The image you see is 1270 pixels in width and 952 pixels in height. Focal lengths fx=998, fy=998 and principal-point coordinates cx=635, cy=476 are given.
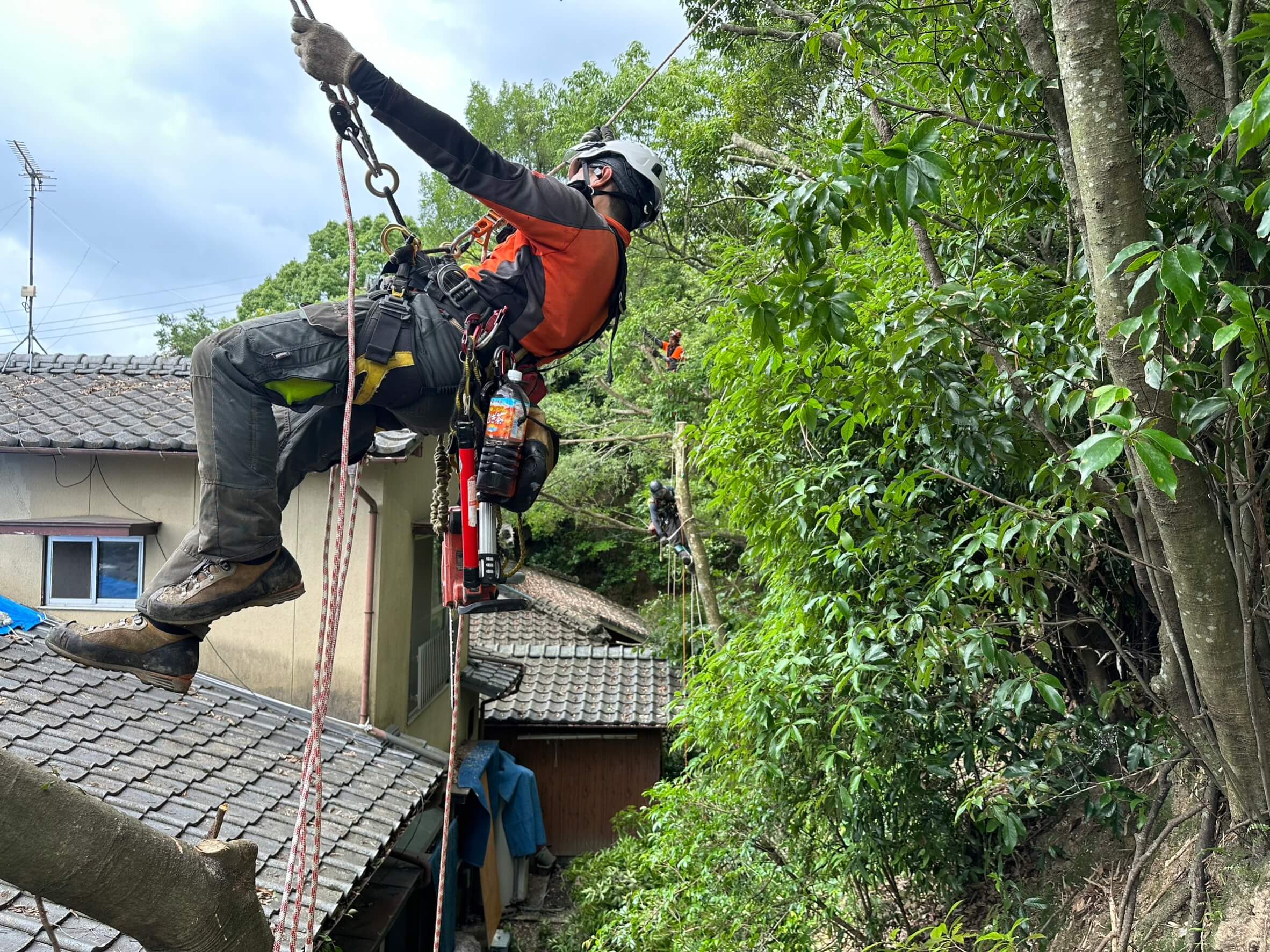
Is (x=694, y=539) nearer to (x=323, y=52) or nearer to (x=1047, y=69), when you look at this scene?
(x=1047, y=69)

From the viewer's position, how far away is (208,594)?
2.56m

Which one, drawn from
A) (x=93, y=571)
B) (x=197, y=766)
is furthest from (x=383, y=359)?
(x=93, y=571)

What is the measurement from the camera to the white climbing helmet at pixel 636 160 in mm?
2842

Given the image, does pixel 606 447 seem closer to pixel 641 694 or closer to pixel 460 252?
pixel 641 694

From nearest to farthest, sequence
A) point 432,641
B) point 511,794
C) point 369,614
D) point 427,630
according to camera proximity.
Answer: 1. point 369,614
2. point 427,630
3. point 432,641
4. point 511,794

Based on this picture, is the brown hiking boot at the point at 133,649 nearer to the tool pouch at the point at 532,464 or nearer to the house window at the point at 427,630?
the tool pouch at the point at 532,464

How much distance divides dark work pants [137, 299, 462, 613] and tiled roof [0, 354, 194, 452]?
449 cm

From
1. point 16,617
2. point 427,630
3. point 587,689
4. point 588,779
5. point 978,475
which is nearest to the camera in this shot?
point 978,475

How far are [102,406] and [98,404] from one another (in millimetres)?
94

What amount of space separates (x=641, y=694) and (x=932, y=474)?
9381 millimetres

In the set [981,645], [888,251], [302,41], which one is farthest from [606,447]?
[302,41]

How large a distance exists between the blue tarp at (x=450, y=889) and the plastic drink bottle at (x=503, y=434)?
6715 millimetres

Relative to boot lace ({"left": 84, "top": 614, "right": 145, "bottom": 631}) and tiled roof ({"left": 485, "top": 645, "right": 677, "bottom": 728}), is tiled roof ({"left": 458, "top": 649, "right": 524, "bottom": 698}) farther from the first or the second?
boot lace ({"left": 84, "top": 614, "right": 145, "bottom": 631})

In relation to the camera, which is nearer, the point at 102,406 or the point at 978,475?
the point at 978,475
